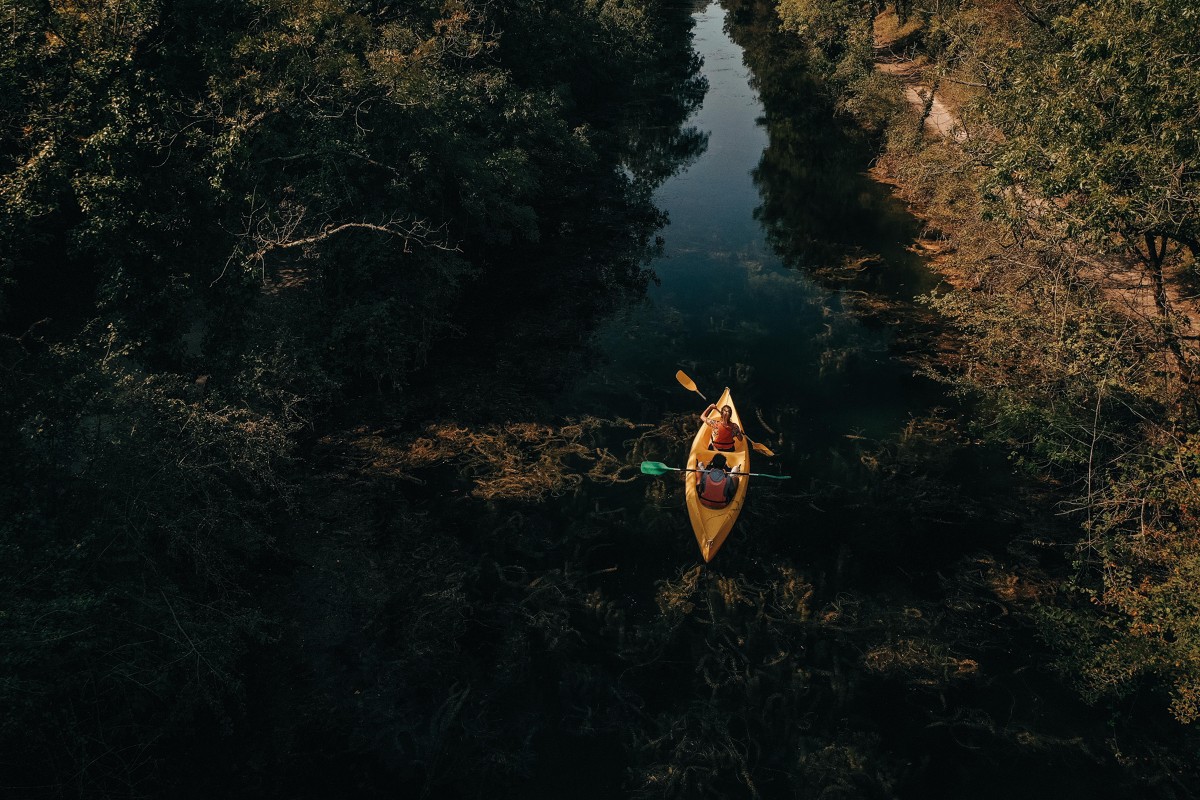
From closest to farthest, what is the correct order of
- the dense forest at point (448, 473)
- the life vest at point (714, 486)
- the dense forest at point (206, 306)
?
the dense forest at point (206, 306) → the dense forest at point (448, 473) → the life vest at point (714, 486)

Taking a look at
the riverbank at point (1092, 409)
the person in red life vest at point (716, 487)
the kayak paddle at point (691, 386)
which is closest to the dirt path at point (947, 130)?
the riverbank at point (1092, 409)

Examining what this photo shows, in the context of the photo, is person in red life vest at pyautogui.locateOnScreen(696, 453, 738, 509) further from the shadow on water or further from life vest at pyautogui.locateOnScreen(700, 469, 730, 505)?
the shadow on water

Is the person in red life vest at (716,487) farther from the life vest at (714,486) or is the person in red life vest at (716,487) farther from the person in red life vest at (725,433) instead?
the person in red life vest at (725,433)

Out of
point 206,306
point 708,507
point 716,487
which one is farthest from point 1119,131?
point 206,306

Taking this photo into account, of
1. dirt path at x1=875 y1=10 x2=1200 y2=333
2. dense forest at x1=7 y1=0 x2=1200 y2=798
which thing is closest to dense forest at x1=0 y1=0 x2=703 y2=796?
dense forest at x1=7 y1=0 x2=1200 y2=798

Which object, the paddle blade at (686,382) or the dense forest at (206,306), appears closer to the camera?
the dense forest at (206,306)

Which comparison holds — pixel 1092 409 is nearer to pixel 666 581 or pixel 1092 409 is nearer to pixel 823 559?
pixel 823 559
